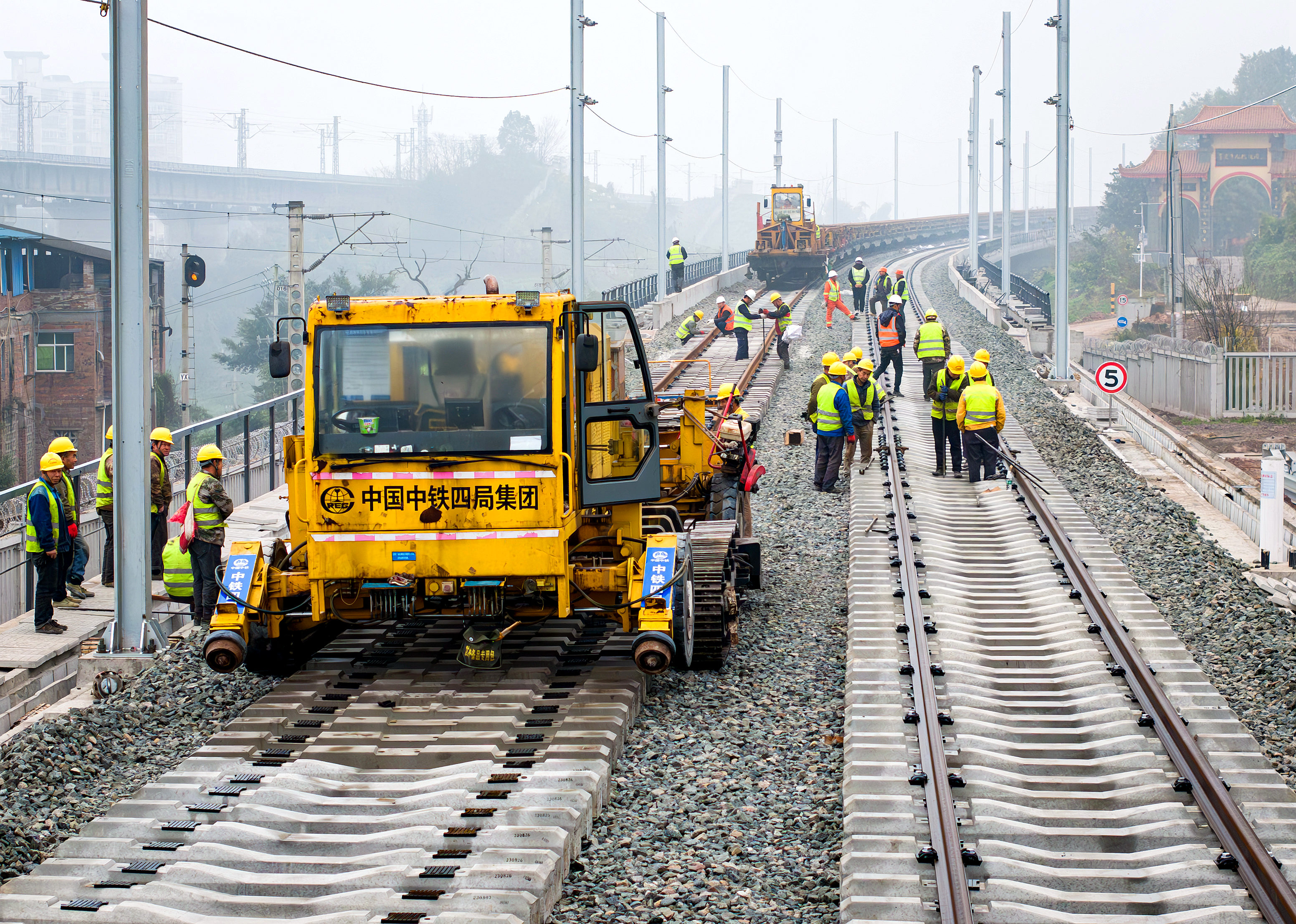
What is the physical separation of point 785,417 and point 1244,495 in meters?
7.76

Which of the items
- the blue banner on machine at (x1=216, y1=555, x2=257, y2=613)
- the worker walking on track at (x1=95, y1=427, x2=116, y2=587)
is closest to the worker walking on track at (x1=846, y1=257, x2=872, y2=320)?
the worker walking on track at (x1=95, y1=427, x2=116, y2=587)

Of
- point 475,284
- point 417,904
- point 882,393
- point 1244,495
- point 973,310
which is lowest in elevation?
point 417,904

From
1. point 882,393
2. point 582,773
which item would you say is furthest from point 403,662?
point 882,393

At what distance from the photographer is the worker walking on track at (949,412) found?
1688cm

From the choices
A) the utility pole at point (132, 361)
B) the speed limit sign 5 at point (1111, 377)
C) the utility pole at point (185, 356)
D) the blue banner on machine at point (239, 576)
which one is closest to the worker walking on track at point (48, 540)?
the utility pole at point (132, 361)

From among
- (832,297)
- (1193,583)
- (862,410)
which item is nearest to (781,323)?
(832,297)

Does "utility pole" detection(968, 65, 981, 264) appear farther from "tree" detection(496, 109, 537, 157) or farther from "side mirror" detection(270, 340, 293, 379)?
"tree" detection(496, 109, 537, 157)

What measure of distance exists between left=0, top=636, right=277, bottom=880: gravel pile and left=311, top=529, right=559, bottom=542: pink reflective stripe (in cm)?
165

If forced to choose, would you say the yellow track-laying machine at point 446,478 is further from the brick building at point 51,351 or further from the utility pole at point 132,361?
the brick building at point 51,351

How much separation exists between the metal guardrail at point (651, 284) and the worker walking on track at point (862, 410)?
35.0 feet

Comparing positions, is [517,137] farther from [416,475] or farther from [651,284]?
[416,475]

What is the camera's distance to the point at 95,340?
4606 cm

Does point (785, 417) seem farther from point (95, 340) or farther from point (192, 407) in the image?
point (192, 407)

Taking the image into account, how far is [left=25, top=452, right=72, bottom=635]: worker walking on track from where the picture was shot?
12.7 m
